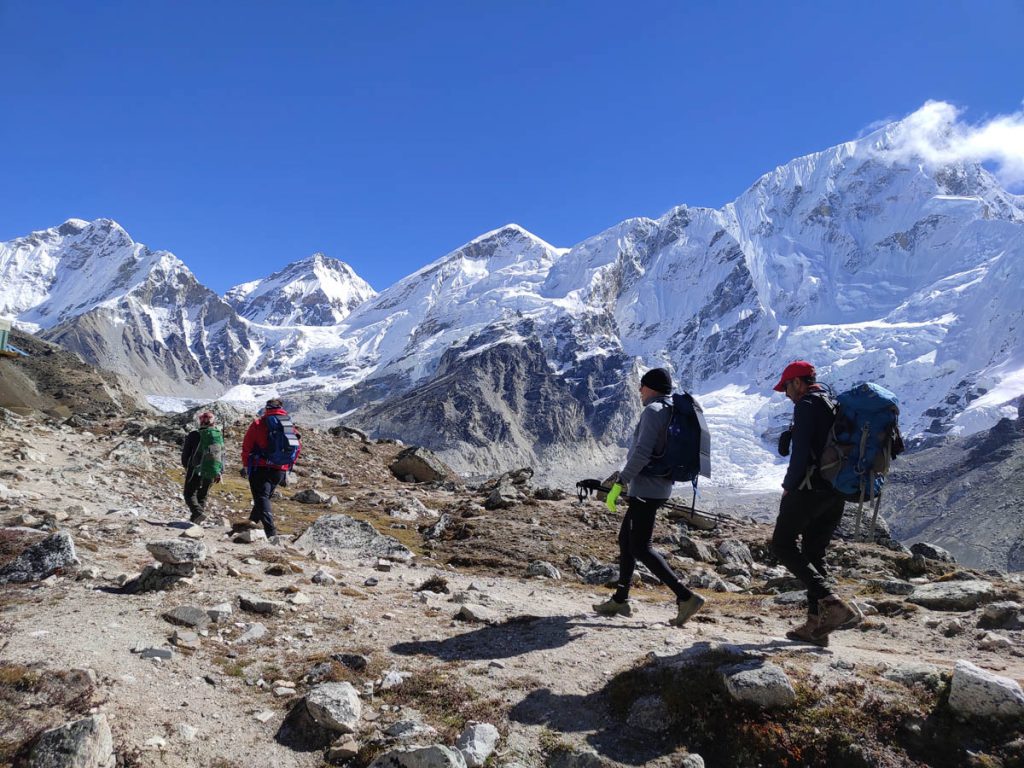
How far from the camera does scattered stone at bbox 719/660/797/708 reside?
566 cm

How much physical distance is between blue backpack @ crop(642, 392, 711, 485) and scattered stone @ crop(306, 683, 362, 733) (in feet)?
13.8

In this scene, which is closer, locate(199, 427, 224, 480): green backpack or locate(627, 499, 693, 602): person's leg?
locate(627, 499, 693, 602): person's leg

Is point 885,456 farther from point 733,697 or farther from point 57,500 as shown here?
point 57,500

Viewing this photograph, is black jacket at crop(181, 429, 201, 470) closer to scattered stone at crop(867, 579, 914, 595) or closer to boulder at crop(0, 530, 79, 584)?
boulder at crop(0, 530, 79, 584)

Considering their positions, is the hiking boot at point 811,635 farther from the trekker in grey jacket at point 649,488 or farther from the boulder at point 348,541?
the boulder at point 348,541

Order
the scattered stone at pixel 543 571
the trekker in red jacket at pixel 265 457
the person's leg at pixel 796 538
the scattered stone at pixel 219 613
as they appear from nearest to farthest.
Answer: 1. the person's leg at pixel 796 538
2. the scattered stone at pixel 219 613
3. the scattered stone at pixel 543 571
4. the trekker in red jacket at pixel 265 457

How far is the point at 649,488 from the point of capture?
8.30 metres

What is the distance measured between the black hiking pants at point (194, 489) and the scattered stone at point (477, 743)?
36.0 feet

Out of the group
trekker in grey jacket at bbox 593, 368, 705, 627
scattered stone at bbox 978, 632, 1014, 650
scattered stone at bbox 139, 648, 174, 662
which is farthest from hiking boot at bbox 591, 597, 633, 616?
scattered stone at bbox 139, 648, 174, 662

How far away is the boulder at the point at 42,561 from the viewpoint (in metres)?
8.49

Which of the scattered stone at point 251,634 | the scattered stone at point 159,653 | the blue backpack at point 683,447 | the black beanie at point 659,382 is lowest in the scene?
the scattered stone at point 251,634

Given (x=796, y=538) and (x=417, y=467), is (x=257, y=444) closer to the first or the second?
(x=796, y=538)

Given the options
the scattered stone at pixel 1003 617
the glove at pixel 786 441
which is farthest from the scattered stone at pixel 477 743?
the scattered stone at pixel 1003 617

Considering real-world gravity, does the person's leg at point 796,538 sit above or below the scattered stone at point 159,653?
above
